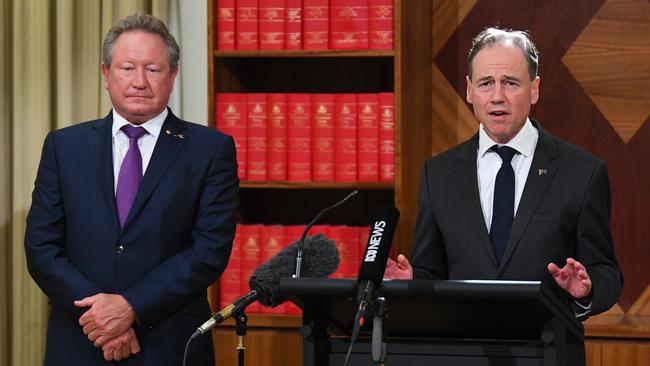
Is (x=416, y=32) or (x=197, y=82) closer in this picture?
(x=416, y=32)

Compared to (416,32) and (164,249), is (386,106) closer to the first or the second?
(416,32)

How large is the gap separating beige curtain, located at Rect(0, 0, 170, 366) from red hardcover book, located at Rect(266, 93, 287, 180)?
627mm

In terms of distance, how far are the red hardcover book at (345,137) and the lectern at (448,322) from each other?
6.33 feet

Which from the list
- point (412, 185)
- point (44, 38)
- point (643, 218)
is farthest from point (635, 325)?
point (44, 38)

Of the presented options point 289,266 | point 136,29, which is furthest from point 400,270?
point 136,29

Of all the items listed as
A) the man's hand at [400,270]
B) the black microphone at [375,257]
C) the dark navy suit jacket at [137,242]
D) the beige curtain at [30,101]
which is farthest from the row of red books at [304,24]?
the black microphone at [375,257]

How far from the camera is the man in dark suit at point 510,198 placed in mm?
2496

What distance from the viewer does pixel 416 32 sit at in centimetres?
404

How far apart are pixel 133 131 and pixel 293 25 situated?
1.22 meters

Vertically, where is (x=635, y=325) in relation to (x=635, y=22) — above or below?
below

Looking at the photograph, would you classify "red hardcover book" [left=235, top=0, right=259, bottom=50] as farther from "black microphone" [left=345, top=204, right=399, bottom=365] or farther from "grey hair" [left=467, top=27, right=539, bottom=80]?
"black microphone" [left=345, top=204, right=399, bottom=365]

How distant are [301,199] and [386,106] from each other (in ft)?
2.14

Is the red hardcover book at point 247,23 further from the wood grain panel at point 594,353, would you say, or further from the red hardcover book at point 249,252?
the wood grain panel at point 594,353

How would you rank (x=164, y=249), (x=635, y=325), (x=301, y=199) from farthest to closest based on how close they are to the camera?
(x=301, y=199), (x=635, y=325), (x=164, y=249)
